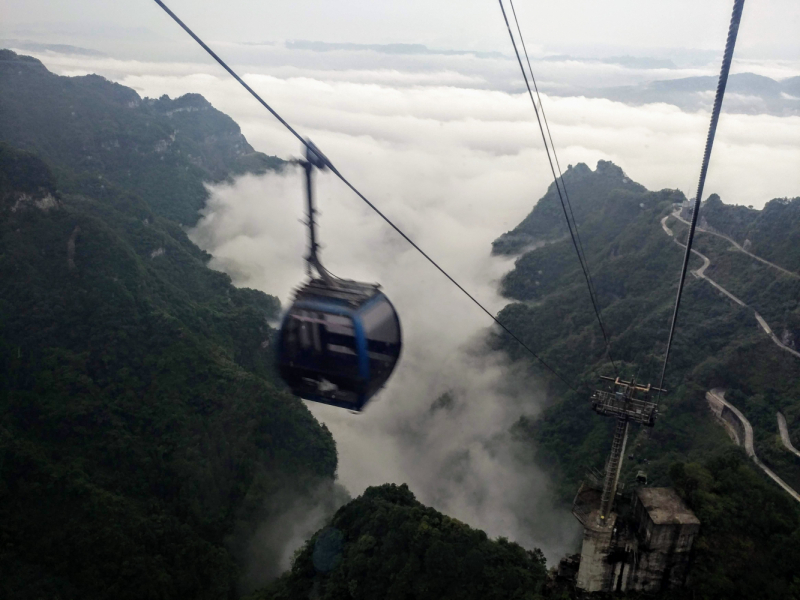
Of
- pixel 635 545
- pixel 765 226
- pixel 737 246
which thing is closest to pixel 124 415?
pixel 635 545

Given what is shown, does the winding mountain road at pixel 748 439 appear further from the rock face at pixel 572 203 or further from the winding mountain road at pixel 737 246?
the rock face at pixel 572 203

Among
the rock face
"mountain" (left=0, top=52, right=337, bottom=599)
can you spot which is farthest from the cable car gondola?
the rock face

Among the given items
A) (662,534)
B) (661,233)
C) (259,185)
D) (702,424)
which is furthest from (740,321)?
(259,185)

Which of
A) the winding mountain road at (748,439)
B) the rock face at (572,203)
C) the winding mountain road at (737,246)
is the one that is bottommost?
the winding mountain road at (748,439)

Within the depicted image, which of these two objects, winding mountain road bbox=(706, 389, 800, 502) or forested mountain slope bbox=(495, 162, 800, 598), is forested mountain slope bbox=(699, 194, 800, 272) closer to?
forested mountain slope bbox=(495, 162, 800, 598)

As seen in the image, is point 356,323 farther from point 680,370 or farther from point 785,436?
point 680,370

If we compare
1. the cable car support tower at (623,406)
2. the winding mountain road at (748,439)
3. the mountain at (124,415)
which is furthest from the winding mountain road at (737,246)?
the mountain at (124,415)
